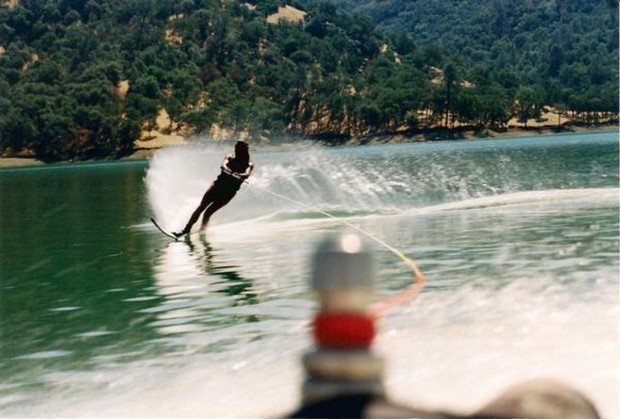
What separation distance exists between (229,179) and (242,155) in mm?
685

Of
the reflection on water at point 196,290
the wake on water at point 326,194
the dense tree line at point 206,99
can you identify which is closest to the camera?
the reflection on water at point 196,290

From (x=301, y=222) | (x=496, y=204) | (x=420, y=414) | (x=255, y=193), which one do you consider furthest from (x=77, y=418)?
(x=255, y=193)

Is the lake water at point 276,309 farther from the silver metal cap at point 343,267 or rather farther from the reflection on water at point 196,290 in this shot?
the silver metal cap at point 343,267

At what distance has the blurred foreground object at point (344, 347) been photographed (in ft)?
10.8

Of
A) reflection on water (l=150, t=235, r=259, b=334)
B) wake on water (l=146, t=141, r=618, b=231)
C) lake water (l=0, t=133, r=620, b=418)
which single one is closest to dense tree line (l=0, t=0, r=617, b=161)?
wake on water (l=146, t=141, r=618, b=231)

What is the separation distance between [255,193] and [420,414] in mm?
30804

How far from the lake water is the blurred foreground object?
1.22 feet

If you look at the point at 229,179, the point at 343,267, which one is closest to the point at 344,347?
the point at 343,267

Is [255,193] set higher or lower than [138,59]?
lower

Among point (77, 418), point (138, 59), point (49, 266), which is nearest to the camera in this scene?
point (77, 418)

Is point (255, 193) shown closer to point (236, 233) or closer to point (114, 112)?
point (236, 233)

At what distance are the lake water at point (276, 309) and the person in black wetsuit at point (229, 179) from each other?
0.88 m

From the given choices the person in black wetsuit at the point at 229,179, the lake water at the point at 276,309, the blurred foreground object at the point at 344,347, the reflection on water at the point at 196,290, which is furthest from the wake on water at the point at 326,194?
the blurred foreground object at the point at 344,347

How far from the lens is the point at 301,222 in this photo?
24547 mm
